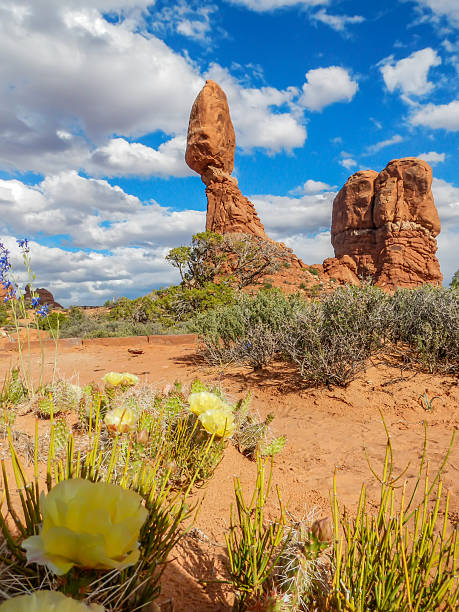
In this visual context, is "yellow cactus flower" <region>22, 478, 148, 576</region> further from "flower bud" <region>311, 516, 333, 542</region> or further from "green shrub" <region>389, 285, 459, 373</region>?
"green shrub" <region>389, 285, 459, 373</region>

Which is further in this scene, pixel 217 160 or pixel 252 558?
pixel 217 160

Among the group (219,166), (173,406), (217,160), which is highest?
(217,160)

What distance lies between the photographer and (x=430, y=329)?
16.4 ft

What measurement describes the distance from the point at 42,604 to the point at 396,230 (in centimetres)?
3637

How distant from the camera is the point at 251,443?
250cm

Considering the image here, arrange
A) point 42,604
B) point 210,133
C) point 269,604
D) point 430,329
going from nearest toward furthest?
point 42,604 < point 269,604 < point 430,329 < point 210,133

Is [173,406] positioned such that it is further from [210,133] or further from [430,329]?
[210,133]

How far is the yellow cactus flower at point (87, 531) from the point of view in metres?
0.61

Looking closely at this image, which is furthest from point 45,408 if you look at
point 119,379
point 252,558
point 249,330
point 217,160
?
point 217,160

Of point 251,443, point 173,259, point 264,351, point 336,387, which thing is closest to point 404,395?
point 336,387

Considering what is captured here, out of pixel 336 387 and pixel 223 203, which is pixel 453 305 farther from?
pixel 223 203

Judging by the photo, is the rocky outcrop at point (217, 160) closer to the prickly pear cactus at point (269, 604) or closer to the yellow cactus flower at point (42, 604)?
the prickly pear cactus at point (269, 604)

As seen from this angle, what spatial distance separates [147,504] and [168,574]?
17.1 inches

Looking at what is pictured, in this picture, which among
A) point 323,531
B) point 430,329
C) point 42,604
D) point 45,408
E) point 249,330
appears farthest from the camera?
point 249,330
